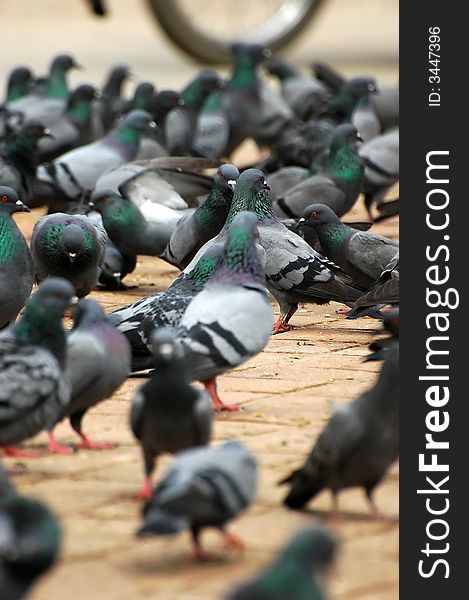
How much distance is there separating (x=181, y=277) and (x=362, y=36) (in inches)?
720

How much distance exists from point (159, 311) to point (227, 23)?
12.5 metres

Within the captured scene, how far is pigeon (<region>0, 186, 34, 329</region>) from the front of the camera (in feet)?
23.8

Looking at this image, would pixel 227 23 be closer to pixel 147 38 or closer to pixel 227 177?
pixel 147 38

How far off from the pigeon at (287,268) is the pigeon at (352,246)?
237 mm

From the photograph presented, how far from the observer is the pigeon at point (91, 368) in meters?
5.52

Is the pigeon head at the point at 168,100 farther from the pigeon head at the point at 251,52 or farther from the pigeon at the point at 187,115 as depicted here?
the pigeon head at the point at 251,52

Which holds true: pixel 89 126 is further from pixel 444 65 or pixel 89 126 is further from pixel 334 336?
pixel 444 65

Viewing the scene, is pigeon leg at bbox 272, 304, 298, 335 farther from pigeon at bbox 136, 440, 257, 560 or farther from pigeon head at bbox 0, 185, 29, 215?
pigeon at bbox 136, 440, 257, 560

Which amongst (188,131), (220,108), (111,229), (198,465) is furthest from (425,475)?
(220,108)

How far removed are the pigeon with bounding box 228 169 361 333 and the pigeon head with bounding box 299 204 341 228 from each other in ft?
1.13

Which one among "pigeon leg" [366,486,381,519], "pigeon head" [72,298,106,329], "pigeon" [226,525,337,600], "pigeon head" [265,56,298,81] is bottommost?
"pigeon" [226,525,337,600]

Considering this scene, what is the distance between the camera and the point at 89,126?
1277 centimetres

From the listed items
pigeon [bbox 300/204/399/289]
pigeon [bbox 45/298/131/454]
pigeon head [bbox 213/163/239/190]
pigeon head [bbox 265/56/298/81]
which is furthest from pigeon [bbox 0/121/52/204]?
pigeon head [bbox 265/56/298/81]

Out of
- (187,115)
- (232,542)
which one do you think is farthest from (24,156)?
(232,542)
